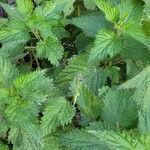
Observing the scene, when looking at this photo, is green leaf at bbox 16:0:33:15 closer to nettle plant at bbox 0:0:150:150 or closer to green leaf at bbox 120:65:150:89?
nettle plant at bbox 0:0:150:150

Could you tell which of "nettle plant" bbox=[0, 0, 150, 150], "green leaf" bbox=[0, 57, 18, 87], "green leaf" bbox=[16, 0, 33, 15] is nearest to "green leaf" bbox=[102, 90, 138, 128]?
"nettle plant" bbox=[0, 0, 150, 150]

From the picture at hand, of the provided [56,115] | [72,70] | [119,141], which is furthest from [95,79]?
[119,141]

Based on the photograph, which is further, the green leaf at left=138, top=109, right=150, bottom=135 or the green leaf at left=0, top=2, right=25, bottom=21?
the green leaf at left=0, top=2, right=25, bottom=21

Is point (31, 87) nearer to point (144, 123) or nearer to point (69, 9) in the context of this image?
→ point (144, 123)

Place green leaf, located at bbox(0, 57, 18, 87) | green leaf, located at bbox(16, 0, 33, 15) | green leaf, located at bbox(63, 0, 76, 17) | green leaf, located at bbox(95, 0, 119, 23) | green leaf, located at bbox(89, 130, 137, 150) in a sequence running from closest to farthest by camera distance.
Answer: green leaf, located at bbox(89, 130, 137, 150)
green leaf, located at bbox(0, 57, 18, 87)
green leaf, located at bbox(95, 0, 119, 23)
green leaf, located at bbox(16, 0, 33, 15)
green leaf, located at bbox(63, 0, 76, 17)

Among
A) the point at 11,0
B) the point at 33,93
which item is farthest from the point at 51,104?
the point at 11,0

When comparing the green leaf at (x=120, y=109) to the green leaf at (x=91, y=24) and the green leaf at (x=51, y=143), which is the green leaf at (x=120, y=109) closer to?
the green leaf at (x=51, y=143)

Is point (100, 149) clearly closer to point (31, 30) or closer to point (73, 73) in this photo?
point (73, 73)

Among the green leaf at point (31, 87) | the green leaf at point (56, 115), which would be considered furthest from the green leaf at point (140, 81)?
the green leaf at point (31, 87)
